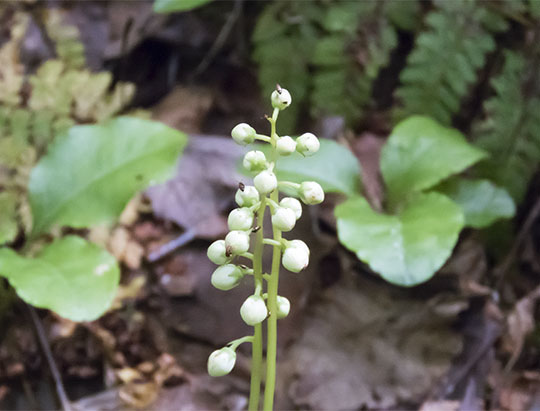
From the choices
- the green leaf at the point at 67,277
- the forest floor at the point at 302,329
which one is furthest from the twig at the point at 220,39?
the green leaf at the point at 67,277

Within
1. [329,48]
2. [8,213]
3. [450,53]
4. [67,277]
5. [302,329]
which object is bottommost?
[302,329]

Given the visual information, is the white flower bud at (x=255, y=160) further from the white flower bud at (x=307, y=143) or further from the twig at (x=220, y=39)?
the twig at (x=220, y=39)

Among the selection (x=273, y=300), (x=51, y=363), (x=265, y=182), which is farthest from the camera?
(x=51, y=363)

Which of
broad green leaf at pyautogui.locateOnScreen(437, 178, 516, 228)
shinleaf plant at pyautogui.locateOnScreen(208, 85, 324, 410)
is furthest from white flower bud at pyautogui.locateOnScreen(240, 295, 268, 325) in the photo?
broad green leaf at pyautogui.locateOnScreen(437, 178, 516, 228)

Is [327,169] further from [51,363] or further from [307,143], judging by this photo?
[51,363]

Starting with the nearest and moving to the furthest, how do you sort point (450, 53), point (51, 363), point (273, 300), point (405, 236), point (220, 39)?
point (273, 300), point (405, 236), point (51, 363), point (450, 53), point (220, 39)

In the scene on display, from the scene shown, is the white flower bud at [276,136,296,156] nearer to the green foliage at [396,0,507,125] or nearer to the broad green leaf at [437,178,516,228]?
the broad green leaf at [437,178,516,228]

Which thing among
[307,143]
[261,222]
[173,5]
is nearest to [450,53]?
[173,5]
